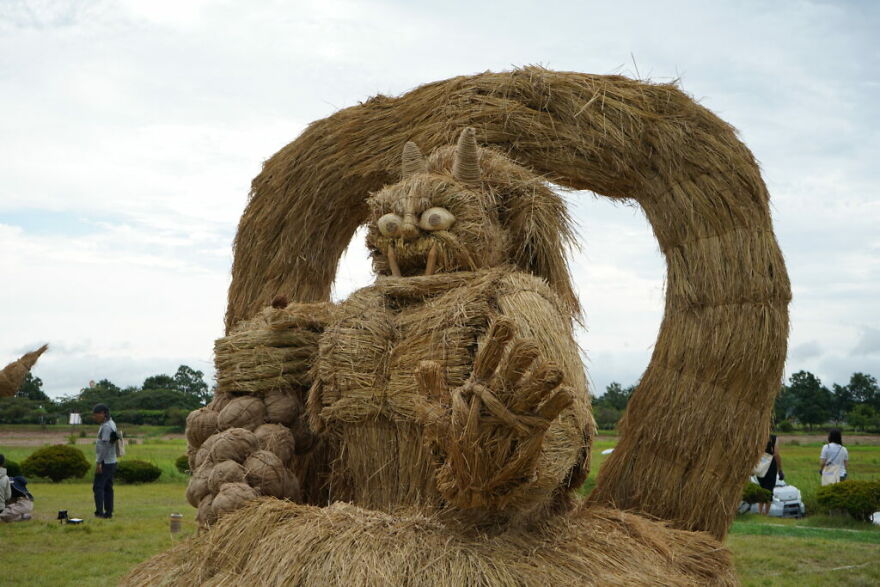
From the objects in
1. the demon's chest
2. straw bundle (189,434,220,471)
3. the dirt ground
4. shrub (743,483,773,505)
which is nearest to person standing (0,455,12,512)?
straw bundle (189,434,220,471)

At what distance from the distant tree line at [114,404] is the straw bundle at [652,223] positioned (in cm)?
1565

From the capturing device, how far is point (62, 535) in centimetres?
855

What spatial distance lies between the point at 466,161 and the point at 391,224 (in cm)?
46

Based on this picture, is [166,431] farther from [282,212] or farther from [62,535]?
[282,212]

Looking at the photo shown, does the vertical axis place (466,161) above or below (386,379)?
above

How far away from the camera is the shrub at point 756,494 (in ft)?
34.9

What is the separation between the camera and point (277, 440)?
12.1ft

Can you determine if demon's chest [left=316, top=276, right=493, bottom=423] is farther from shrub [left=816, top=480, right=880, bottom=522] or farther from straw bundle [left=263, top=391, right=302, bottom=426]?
shrub [left=816, top=480, right=880, bottom=522]

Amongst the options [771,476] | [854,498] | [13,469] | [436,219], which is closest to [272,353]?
[436,219]

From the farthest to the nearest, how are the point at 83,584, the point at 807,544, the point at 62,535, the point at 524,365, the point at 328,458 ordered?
the point at 62,535 → the point at 807,544 → the point at 83,584 → the point at 328,458 → the point at 524,365

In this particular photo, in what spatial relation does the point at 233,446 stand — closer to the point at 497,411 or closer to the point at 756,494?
the point at 497,411

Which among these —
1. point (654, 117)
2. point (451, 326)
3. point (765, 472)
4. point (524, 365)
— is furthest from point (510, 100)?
point (765, 472)

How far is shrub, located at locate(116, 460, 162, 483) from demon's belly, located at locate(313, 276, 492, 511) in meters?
11.2

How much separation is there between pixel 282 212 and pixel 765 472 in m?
6.72
